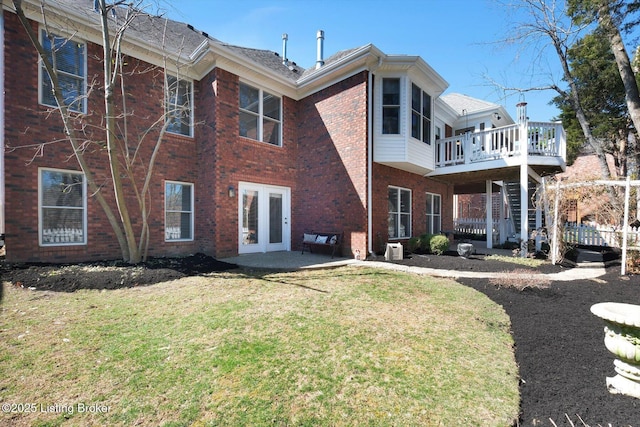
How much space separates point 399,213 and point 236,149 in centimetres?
641

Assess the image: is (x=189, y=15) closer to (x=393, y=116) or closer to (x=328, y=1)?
(x=328, y=1)

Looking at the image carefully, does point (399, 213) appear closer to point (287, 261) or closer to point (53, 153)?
point (287, 261)

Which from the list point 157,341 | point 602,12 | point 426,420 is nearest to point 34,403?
point 157,341

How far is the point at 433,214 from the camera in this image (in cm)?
1307

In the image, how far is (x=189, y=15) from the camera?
7.55 metres

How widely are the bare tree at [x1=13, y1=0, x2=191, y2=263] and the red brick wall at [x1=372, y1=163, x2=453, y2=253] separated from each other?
6.59 m

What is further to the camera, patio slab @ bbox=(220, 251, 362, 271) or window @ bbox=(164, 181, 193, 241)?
window @ bbox=(164, 181, 193, 241)

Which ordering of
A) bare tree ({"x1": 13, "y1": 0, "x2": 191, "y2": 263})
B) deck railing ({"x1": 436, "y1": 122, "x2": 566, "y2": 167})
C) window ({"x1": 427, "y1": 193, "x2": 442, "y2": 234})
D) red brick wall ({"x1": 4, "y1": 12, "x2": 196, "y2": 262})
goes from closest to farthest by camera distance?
1. bare tree ({"x1": 13, "y1": 0, "x2": 191, "y2": 263})
2. red brick wall ({"x1": 4, "y1": 12, "x2": 196, "y2": 262})
3. deck railing ({"x1": 436, "y1": 122, "x2": 566, "y2": 167})
4. window ({"x1": 427, "y1": 193, "x2": 442, "y2": 234})

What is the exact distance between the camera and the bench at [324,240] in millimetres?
9227

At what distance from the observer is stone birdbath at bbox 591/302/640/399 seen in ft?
7.47

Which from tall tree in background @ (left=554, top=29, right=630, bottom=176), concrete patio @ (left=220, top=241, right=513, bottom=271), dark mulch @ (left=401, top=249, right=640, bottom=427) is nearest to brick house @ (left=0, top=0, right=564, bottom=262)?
concrete patio @ (left=220, top=241, right=513, bottom=271)

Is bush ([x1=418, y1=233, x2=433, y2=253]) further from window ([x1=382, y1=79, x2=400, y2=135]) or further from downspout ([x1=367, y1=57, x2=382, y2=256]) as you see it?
window ([x1=382, y1=79, x2=400, y2=135])

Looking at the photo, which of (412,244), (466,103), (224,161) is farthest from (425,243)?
(466,103)

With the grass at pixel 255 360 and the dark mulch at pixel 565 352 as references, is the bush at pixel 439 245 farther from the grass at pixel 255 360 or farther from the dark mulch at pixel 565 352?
the grass at pixel 255 360
